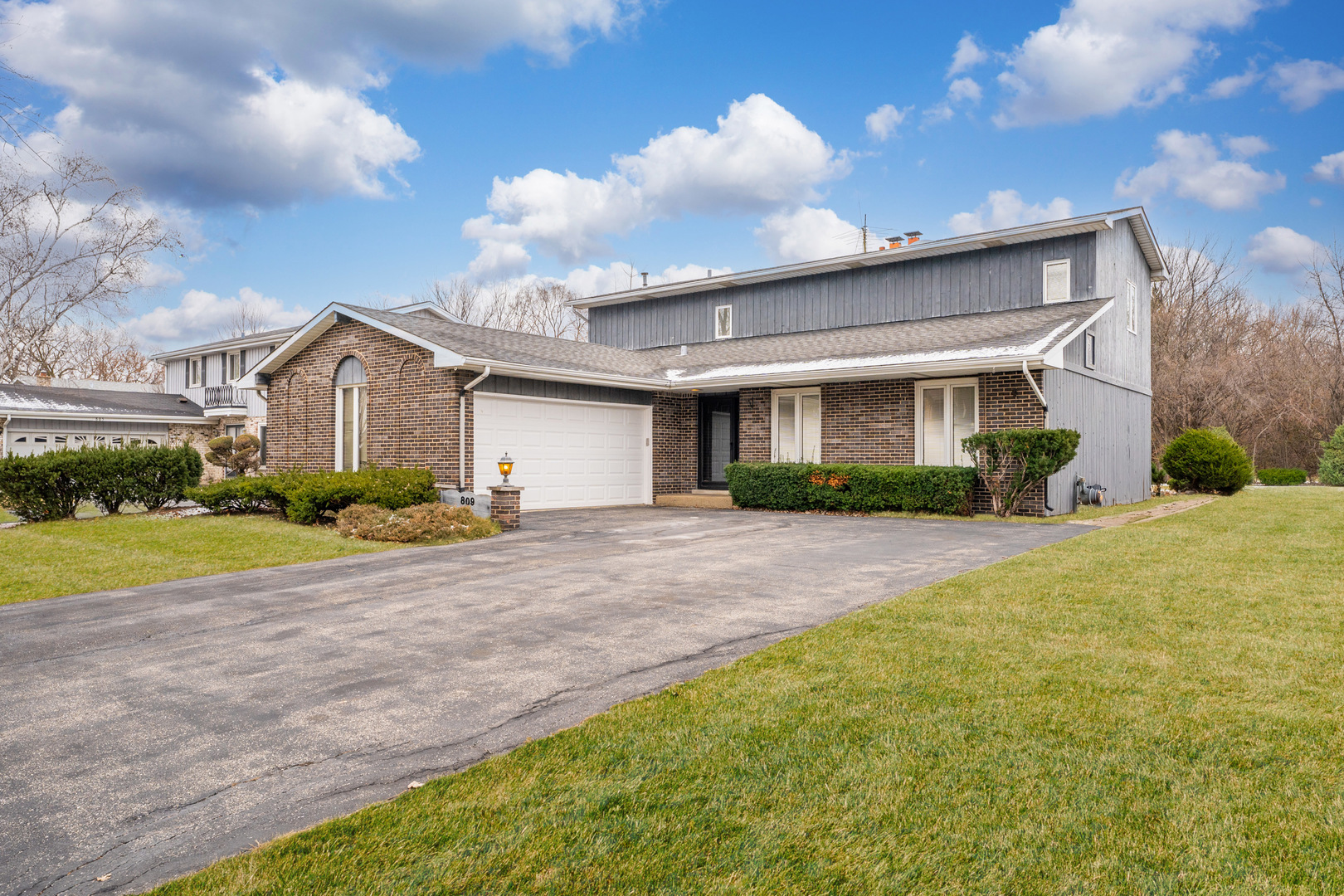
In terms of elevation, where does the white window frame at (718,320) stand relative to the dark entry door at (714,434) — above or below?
above

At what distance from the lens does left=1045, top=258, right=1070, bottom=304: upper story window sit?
53.9ft

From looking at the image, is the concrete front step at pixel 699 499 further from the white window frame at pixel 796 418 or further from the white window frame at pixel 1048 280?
the white window frame at pixel 1048 280

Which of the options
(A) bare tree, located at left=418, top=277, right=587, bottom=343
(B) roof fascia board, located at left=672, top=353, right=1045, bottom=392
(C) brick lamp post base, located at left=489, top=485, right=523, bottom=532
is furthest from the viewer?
(A) bare tree, located at left=418, top=277, right=587, bottom=343

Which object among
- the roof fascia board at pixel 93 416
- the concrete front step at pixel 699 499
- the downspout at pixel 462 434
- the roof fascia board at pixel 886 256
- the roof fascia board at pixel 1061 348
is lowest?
the concrete front step at pixel 699 499

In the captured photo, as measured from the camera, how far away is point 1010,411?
13883mm

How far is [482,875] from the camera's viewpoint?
2.34 m

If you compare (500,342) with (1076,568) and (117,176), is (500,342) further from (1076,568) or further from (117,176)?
(1076,568)

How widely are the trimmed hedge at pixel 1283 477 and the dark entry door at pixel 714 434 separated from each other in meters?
25.1

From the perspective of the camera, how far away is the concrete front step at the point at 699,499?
681 inches

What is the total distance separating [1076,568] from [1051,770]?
524 cm

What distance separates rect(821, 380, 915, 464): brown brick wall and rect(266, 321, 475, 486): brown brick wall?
7.39 m

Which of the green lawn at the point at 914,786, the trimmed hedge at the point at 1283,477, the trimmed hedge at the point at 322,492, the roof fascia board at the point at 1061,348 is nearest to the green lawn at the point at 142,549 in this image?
the trimmed hedge at the point at 322,492

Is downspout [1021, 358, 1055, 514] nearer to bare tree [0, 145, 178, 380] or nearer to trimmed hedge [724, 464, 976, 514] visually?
trimmed hedge [724, 464, 976, 514]

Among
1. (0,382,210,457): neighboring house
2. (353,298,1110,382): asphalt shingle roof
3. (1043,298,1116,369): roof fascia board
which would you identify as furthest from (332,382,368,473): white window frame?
(1043,298,1116,369): roof fascia board
